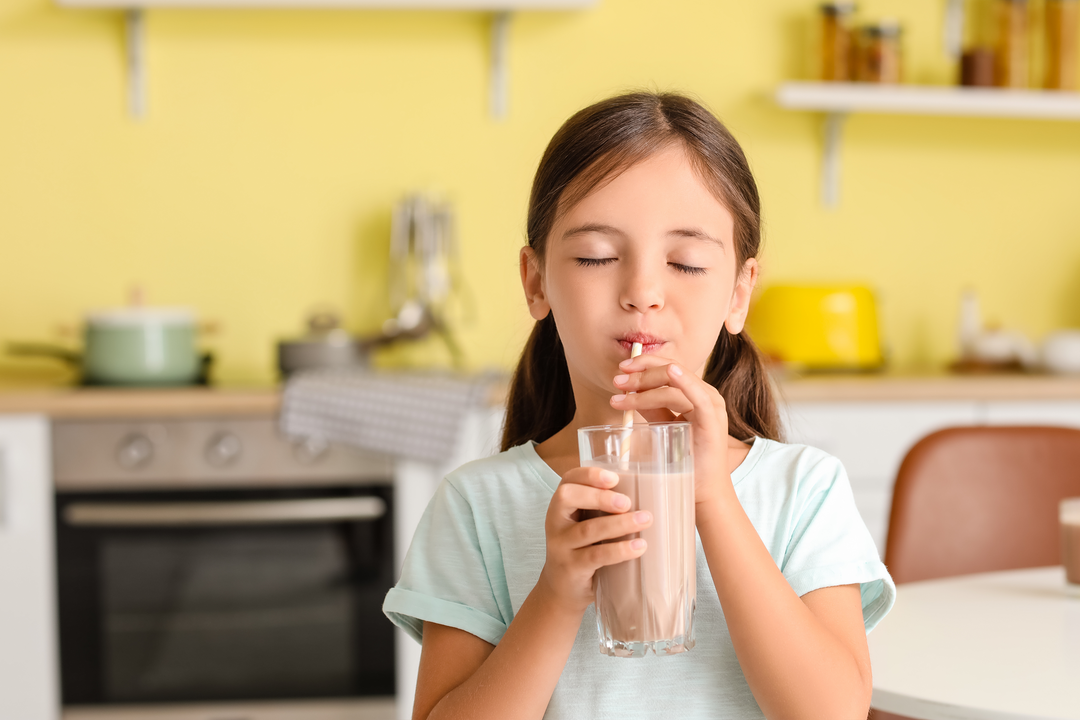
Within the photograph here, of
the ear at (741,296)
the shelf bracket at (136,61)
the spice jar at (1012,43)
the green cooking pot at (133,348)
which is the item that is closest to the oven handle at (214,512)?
the green cooking pot at (133,348)

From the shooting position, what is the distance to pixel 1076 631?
978 mm

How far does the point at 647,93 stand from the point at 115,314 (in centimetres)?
163

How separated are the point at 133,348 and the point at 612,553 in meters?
1.76

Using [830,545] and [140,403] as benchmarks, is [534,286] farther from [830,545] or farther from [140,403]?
[140,403]

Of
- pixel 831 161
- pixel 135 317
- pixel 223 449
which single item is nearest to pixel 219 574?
pixel 223 449

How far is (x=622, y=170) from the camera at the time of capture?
0.80m

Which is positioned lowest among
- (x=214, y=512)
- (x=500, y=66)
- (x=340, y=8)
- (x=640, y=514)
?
(x=214, y=512)

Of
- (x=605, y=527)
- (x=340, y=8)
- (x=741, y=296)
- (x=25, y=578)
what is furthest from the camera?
(x=340, y=8)

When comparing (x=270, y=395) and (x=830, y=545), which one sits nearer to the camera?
(x=830, y=545)

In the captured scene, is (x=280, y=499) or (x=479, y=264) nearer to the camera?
(x=280, y=499)

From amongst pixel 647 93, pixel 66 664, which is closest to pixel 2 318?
pixel 66 664

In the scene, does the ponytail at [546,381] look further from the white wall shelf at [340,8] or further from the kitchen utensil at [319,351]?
the white wall shelf at [340,8]

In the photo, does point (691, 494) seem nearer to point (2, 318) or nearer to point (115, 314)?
point (115, 314)

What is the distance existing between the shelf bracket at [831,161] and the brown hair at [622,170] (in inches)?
76.1
